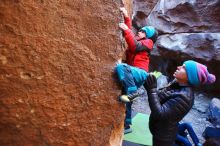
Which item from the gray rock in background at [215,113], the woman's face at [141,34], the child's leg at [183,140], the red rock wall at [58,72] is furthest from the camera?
the gray rock in background at [215,113]

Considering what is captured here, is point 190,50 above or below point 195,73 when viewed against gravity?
above

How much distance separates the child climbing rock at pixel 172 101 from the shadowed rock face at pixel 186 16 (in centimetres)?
529

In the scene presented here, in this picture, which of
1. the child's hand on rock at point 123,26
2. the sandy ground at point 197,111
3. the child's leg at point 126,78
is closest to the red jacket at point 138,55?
the child's hand on rock at point 123,26

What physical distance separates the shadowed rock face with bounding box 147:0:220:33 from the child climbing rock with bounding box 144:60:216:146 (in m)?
5.29

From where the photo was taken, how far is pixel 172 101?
2178 mm

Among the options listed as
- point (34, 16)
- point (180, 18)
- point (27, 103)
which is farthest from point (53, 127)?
point (180, 18)

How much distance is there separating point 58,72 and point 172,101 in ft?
3.16

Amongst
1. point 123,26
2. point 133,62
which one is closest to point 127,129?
point 133,62

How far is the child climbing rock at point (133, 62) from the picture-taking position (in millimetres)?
1875

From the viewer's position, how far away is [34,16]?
166 centimetres

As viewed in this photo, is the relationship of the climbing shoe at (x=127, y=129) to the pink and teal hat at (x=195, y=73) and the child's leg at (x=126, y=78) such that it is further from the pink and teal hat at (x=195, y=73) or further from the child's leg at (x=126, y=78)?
the child's leg at (x=126, y=78)

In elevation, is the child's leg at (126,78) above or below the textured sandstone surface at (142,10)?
below

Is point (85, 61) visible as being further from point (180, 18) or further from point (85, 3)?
point (180, 18)

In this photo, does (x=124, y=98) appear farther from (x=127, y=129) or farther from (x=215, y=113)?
(x=215, y=113)
